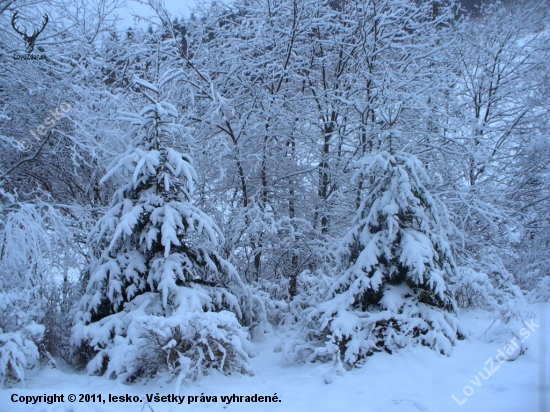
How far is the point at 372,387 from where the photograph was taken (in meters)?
4.08

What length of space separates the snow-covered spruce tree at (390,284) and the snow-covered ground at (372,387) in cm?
23

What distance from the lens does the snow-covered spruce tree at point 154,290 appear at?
422 cm

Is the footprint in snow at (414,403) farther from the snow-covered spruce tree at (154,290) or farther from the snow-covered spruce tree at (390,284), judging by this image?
the snow-covered spruce tree at (154,290)

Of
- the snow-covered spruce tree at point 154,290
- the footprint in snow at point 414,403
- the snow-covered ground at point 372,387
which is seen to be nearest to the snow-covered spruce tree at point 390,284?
the snow-covered ground at point 372,387

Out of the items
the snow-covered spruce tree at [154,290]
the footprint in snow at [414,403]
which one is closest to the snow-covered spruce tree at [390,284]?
the footprint in snow at [414,403]

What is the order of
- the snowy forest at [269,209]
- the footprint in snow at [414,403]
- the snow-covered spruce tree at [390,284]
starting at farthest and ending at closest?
1. the snow-covered spruce tree at [390,284]
2. the snowy forest at [269,209]
3. the footprint in snow at [414,403]

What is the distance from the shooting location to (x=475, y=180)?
392 inches

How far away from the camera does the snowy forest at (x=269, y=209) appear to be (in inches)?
173

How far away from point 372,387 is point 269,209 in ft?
19.5

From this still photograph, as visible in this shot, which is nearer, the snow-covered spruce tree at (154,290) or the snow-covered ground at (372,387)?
the snow-covered ground at (372,387)

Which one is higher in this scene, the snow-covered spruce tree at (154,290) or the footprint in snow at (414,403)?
the snow-covered spruce tree at (154,290)

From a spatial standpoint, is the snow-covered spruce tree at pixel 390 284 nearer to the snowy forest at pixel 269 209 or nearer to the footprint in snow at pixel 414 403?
the snowy forest at pixel 269 209

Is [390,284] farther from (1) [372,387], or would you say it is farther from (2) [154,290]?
(2) [154,290]

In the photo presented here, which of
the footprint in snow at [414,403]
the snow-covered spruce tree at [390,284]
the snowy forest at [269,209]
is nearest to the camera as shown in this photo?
the footprint in snow at [414,403]
